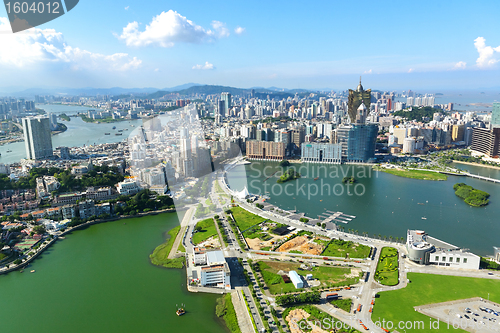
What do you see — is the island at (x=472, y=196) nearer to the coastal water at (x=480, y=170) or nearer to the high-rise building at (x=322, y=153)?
the coastal water at (x=480, y=170)

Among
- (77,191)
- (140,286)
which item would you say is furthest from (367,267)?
(77,191)

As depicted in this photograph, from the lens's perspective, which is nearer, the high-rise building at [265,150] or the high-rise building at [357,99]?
the high-rise building at [357,99]

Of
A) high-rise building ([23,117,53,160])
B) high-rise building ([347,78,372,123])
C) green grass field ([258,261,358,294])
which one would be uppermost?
high-rise building ([347,78,372,123])

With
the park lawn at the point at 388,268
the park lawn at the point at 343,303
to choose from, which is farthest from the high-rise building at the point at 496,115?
the park lawn at the point at 343,303

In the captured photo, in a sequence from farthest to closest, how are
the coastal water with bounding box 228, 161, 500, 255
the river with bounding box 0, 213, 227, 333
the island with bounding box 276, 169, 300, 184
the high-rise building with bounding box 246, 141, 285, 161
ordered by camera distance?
the high-rise building with bounding box 246, 141, 285, 161, the island with bounding box 276, 169, 300, 184, the coastal water with bounding box 228, 161, 500, 255, the river with bounding box 0, 213, 227, 333

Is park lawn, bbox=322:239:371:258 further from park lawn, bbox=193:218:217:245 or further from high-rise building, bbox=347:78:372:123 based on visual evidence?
high-rise building, bbox=347:78:372:123

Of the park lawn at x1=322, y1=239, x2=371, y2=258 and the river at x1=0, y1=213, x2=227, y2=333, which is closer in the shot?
the river at x1=0, y1=213, x2=227, y2=333

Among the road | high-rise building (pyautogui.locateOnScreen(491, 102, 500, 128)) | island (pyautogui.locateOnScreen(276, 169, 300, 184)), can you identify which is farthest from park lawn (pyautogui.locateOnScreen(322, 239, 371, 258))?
high-rise building (pyautogui.locateOnScreen(491, 102, 500, 128))
